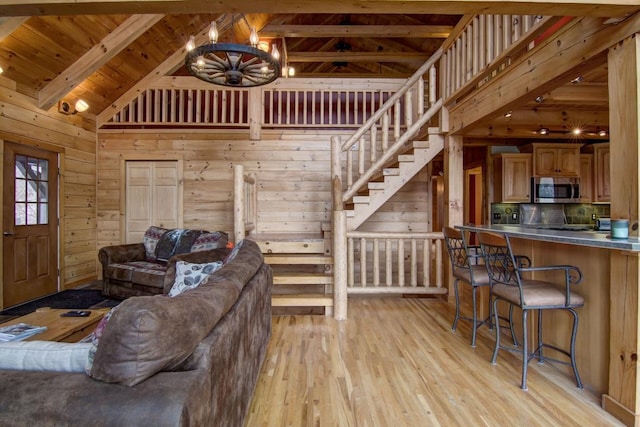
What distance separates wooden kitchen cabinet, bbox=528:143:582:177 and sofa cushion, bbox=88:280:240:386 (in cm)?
642

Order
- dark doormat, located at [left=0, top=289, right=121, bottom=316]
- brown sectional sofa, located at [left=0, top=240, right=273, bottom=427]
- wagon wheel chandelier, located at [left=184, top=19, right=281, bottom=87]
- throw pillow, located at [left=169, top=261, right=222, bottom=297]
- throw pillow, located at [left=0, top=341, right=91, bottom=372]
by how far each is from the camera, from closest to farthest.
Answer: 1. brown sectional sofa, located at [left=0, top=240, right=273, bottom=427]
2. throw pillow, located at [left=0, top=341, right=91, bottom=372]
3. throw pillow, located at [left=169, top=261, right=222, bottom=297]
4. wagon wheel chandelier, located at [left=184, top=19, right=281, bottom=87]
5. dark doormat, located at [left=0, top=289, right=121, bottom=316]

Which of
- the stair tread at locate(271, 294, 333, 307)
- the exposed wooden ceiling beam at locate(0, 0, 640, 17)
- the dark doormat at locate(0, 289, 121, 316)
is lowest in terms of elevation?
the dark doormat at locate(0, 289, 121, 316)

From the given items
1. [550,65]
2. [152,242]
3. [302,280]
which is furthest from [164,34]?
[550,65]

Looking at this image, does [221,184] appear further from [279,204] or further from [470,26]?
[470,26]

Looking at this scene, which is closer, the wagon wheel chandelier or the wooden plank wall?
the wagon wheel chandelier

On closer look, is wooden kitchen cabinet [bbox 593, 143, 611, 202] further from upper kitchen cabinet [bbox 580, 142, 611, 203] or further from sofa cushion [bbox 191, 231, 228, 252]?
sofa cushion [bbox 191, 231, 228, 252]

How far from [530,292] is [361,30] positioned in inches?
225

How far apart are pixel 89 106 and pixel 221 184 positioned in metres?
2.26

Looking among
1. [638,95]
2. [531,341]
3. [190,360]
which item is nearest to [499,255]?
[531,341]

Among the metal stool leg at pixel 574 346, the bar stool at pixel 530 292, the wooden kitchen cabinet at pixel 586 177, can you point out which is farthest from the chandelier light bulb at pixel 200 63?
the wooden kitchen cabinet at pixel 586 177

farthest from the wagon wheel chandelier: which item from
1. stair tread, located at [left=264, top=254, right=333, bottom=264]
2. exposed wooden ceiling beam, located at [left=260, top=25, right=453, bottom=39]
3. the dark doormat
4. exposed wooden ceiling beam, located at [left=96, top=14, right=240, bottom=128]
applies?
exposed wooden ceiling beam, located at [left=260, top=25, right=453, bottom=39]

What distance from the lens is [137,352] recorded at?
1058 millimetres

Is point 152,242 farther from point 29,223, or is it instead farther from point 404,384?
point 404,384

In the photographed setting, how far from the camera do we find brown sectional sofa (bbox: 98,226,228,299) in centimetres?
431
